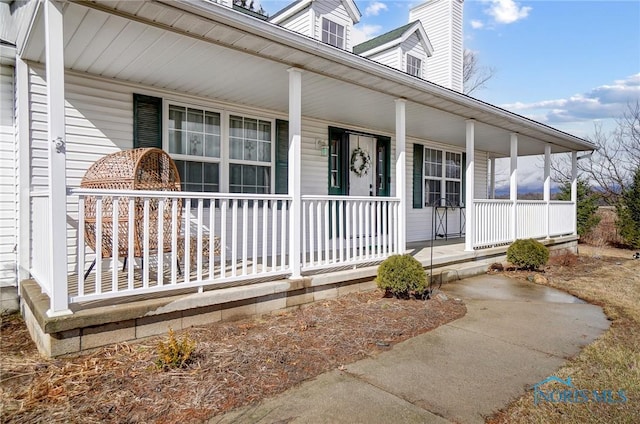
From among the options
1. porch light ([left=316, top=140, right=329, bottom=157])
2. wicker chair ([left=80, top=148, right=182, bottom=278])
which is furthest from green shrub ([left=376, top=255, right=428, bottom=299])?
porch light ([left=316, top=140, right=329, bottom=157])

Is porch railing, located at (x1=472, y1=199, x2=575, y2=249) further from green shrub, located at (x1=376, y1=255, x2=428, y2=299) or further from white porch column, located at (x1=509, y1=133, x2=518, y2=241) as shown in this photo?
green shrub, located at (x1=376, y1=255, x2=428, y2=299)

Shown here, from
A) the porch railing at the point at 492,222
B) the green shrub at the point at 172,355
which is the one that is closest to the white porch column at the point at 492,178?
the porch railing at the point at 492,222

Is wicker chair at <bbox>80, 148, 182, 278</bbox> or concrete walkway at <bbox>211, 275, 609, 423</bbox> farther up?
wicker chair at <bbox>80, 148, 182, 278</bbox>

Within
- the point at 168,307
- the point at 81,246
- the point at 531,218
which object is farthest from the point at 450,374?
the point at 531,218

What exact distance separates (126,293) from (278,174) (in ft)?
11.1

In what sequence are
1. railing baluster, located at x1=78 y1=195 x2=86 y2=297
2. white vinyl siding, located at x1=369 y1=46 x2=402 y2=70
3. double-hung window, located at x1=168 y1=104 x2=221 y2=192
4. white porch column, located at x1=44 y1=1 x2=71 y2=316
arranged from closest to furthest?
white porch column, located at x1=44 y1=1 x2=71 y2=316 → railing baluster, located at x1=78 y1=195 x2=86 y2=297 → double-hung window, located at x1=168 y1=104 x2=221 y2=192 → white vinyl siding, located at x1=369 y1=46 x2=402 y2=70

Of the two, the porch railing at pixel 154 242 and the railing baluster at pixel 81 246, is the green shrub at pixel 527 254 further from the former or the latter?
the railing baluster at pixel 81 246

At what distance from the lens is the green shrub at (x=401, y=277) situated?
4625mm

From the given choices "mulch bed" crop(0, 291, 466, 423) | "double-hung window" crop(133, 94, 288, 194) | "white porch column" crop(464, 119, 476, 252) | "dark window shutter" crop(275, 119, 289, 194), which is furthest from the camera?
"white porch column" crop(464, 119, 476, 252)

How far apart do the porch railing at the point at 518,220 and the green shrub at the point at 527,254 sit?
468 millimetres

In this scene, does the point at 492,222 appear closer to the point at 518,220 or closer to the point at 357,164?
the point at 518,220

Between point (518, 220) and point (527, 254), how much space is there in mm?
1537

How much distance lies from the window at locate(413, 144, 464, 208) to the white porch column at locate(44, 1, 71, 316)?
7.26 m

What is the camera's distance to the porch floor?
2910 mm
